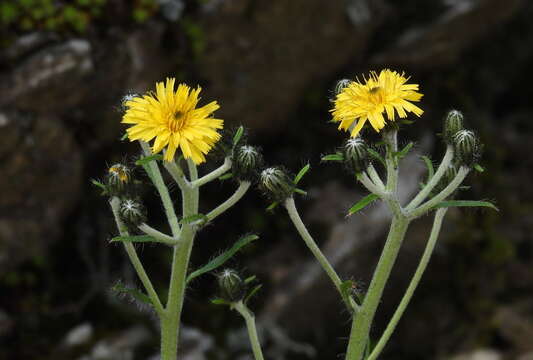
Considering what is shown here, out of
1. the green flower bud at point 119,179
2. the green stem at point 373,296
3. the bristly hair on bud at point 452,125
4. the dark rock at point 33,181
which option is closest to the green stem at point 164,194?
the green flower bud at point 119,179

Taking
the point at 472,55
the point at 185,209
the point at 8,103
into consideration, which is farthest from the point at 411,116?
the point at 185,209

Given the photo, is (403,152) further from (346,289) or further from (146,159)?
(146,159)

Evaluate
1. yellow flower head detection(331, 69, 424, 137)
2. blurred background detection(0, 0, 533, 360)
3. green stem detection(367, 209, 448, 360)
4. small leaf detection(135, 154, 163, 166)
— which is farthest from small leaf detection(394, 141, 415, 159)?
blurred background detection(0, 0, 533, 360)

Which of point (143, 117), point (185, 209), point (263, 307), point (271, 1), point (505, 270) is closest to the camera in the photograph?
point (143, 117)

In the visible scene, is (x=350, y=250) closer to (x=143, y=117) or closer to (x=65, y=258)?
(x=65, y=258)

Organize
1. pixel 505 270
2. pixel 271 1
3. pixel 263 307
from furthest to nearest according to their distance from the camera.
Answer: pixel 505 270
pixel 263 307
pixel 271 1

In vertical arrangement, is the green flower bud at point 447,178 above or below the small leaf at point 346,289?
above

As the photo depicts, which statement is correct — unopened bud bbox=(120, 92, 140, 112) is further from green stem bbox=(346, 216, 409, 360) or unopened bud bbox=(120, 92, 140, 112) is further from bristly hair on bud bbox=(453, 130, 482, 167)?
bristly hair on bud bbox=(453, 130, 482, 167)

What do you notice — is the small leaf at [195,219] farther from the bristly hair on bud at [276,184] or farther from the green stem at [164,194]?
the bristly hair on bud at [276,184]
